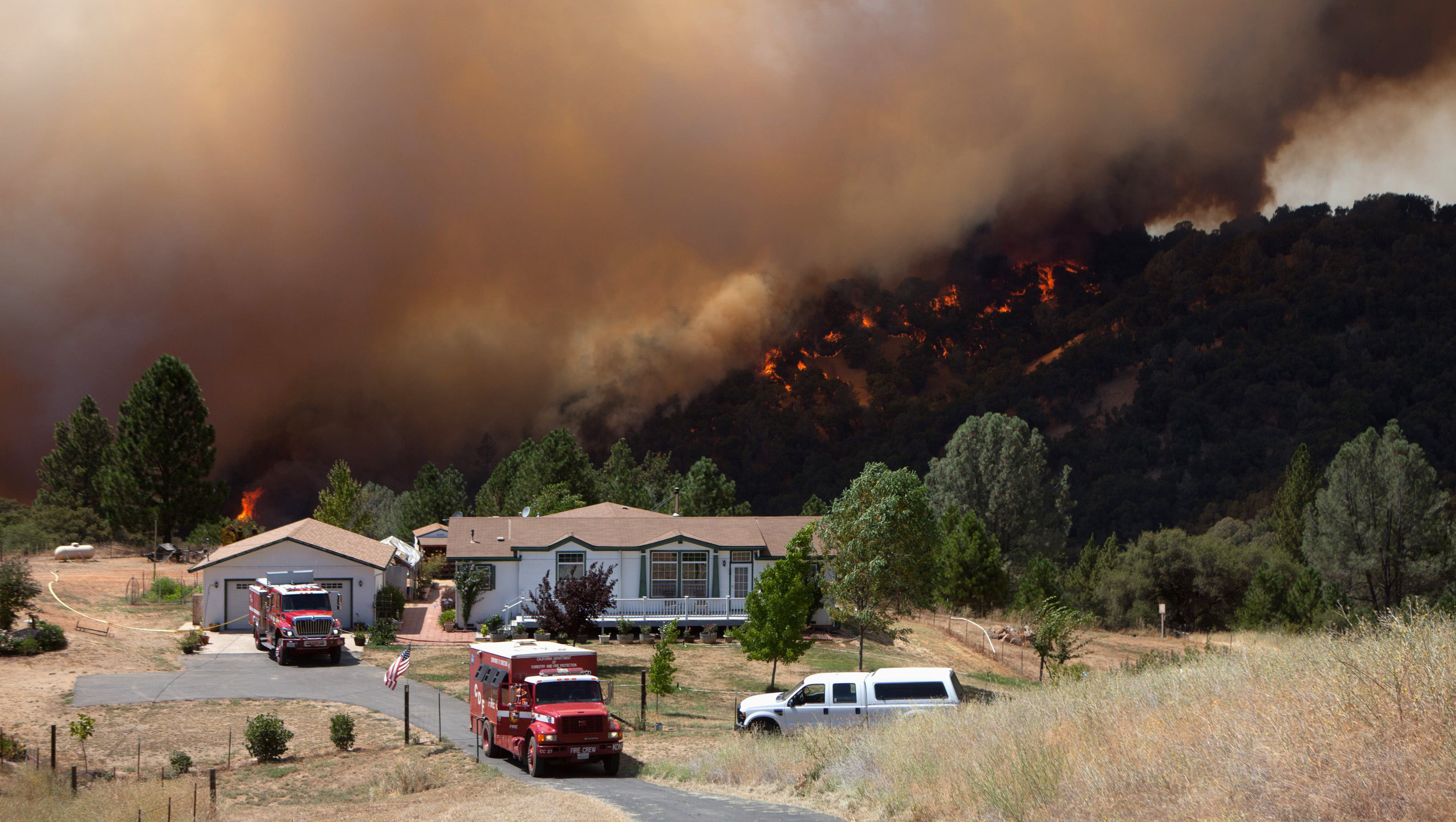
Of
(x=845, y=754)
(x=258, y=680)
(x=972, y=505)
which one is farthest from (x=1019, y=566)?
(x=845, y=754)

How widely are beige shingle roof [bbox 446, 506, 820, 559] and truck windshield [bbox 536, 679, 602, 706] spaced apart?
84.3ft

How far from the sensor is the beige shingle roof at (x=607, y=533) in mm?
50125

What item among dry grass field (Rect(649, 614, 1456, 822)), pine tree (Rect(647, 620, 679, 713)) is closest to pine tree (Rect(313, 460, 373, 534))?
pine tree (Rect(647, 620, 679, 713))

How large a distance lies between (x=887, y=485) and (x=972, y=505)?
156 feet

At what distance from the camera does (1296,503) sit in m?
85.1

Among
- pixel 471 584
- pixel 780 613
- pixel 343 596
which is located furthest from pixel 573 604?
pixel 343 596

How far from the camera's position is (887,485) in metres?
44.8

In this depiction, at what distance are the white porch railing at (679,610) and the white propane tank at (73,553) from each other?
1553 inches

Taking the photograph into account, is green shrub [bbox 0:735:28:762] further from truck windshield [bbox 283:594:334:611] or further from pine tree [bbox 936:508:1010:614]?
pine tree [bbox 936:508:1010:614]

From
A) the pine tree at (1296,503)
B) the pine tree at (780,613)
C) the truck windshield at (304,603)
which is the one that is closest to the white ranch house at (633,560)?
the truck windshield at (304,603)

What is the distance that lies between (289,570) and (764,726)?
31.3 m

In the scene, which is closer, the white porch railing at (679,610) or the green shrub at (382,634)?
the green shrub at (382,634)

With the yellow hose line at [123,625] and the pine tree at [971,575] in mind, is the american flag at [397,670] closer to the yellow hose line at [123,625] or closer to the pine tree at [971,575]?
the yellow hose line at [123,625]

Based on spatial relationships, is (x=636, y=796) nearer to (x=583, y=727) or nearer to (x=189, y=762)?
(x=583, y=727)
